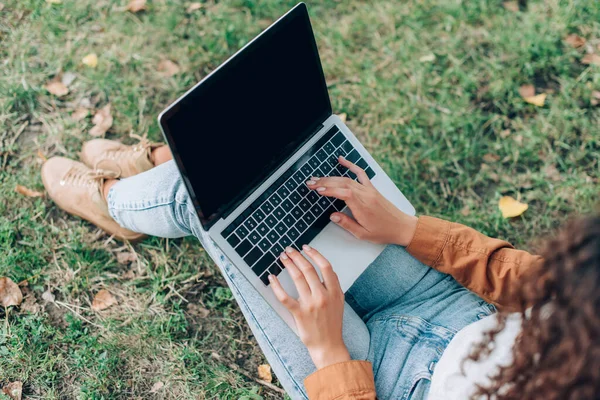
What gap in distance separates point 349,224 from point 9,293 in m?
1.43

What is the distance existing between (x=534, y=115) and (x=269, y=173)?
5.64ft

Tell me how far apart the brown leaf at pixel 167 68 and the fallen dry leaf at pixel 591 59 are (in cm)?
222

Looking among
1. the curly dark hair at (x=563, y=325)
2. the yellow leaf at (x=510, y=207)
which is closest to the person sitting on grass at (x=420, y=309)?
the curly dark hair at (x=563, y=325)

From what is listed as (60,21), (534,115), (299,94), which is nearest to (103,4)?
(60,21)

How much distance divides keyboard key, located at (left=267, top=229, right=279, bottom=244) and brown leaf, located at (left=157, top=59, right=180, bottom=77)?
147 cm

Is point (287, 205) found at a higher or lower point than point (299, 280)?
higher

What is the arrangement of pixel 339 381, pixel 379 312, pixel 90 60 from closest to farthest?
pixel 339 381 → pixel 379 312 → pixel 90 60

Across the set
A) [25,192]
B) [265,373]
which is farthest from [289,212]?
[25,192]

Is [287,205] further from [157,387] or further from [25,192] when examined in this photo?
[25,192]

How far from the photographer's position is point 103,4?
290 cm

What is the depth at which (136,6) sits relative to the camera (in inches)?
114

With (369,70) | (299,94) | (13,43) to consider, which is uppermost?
(13,43)

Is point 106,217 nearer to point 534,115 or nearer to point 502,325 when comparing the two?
point 502,325

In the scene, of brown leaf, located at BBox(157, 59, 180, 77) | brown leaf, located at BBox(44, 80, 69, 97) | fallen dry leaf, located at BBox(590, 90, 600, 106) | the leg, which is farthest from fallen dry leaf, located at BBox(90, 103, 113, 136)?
fallen dry leaf, located at BBox(590, 90, 600, 106)
